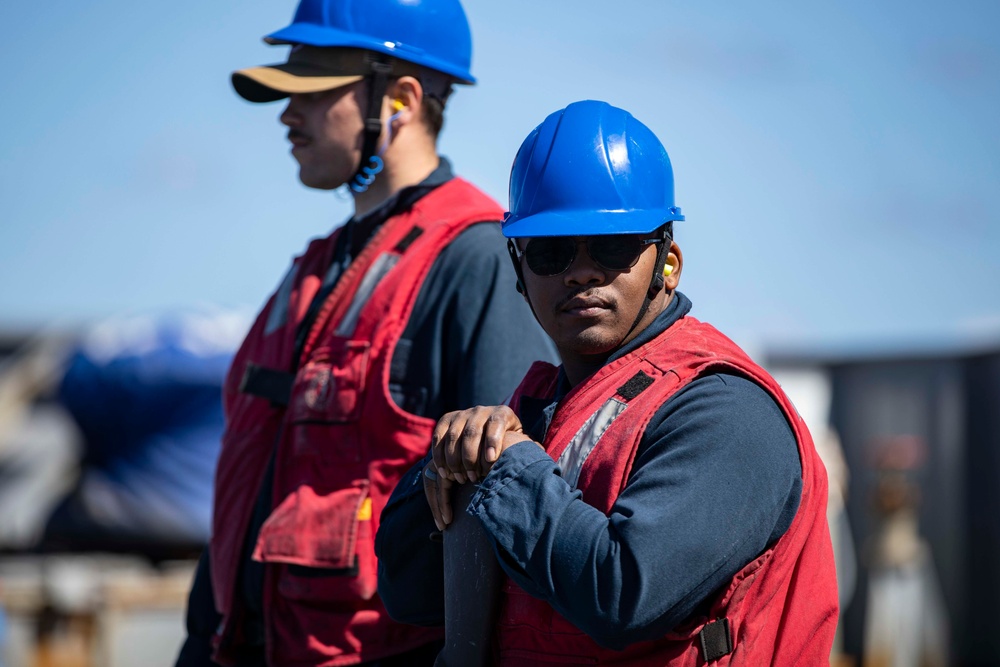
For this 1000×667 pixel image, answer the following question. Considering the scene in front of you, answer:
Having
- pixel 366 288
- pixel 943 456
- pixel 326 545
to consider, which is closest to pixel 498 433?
pixel 326 545

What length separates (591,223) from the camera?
226 centimetres

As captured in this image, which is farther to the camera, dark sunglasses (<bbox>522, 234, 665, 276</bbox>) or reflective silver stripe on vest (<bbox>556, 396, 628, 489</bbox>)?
dark sunglasses (<bbox>522, 234, 665, 276</bbox>)

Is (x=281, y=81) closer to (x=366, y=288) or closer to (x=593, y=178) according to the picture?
(x=366, y=288)

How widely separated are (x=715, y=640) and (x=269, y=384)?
180 cm

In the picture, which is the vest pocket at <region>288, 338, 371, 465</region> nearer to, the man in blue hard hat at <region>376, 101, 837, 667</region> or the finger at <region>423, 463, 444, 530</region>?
the man in blue hard hat at <region>376, 101, 837, 667</region>

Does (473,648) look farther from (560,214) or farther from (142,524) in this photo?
(142,524)

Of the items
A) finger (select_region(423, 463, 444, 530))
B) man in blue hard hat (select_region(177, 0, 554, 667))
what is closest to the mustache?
finger (select_region(423, 463, 444, 530))

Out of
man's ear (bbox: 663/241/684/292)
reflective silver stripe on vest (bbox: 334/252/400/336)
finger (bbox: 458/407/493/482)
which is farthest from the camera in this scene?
reflective silver stripe on vest (bbox: 334/252/400/336)

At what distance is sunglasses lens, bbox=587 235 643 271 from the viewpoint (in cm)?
228

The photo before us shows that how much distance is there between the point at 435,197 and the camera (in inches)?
140

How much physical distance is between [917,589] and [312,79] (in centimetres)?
1004

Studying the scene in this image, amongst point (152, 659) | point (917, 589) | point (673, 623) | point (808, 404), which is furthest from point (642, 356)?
point (808, 404)

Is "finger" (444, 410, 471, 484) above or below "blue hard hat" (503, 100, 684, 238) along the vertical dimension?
below

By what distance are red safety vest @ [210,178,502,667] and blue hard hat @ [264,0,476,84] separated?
0.40m
